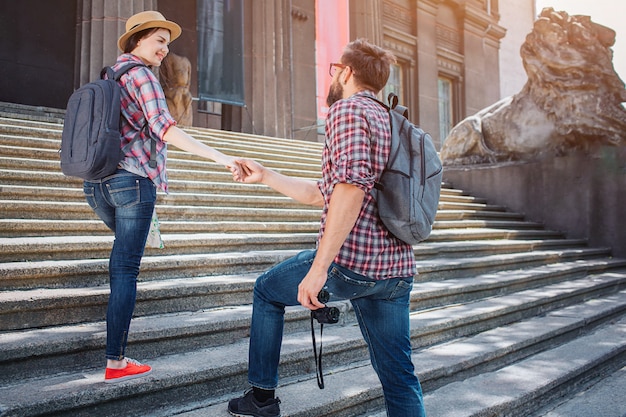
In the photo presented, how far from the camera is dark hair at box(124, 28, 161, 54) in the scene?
3178mm

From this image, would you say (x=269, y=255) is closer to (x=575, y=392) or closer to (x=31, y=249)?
(x=31, y=249)

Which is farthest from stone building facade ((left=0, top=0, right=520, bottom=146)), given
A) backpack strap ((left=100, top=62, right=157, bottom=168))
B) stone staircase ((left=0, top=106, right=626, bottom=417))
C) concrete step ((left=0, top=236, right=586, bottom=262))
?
backpack strap ((left=100, top=62, right=157, bottom=168))

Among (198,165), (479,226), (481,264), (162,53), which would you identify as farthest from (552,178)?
(162,53)

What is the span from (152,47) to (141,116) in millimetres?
384

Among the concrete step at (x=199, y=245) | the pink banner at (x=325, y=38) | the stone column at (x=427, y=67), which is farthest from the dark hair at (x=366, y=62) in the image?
the stone column at (x=427, y=67)

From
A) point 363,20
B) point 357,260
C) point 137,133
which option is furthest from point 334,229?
point 363,20

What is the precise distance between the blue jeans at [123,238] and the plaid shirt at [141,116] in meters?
0.06

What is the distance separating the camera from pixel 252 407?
2.74 meters

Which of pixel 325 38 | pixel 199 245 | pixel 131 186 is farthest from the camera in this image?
pixel 325 38

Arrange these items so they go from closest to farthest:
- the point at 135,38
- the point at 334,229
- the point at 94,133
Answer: the point at 334,229, the point at 94,133, the point at 135,38

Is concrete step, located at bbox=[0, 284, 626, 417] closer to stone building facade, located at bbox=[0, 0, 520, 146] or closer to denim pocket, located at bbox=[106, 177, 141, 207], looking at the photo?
denim pocket, located at bbox=[106, 177, 141, 207]

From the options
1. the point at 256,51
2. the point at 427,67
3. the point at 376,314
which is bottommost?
the point at 376,314

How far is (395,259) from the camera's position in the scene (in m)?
2.41

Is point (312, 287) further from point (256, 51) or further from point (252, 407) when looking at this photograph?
point (256, 51)
